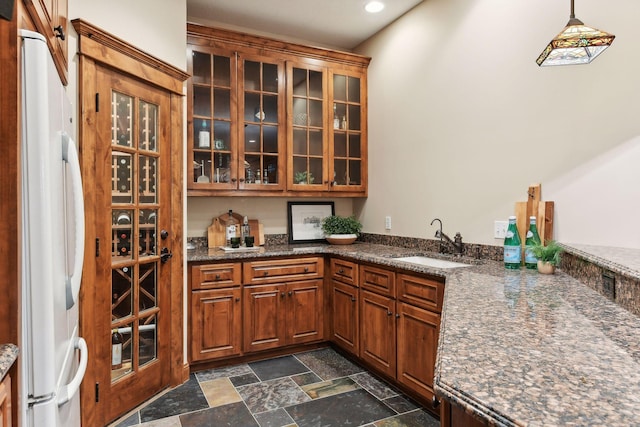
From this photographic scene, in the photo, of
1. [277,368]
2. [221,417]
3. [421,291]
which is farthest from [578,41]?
[277,368]

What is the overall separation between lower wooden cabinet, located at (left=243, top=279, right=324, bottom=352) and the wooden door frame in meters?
0.55

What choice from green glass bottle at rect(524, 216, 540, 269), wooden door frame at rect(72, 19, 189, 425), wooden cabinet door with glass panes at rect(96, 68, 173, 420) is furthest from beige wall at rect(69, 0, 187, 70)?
green glass bottle at rect(524, 216, 540, 269)

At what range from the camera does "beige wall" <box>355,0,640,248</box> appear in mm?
1961

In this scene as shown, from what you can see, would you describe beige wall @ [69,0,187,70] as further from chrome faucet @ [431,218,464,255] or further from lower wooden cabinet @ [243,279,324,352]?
chrome faucet @ [431,218,464,255]

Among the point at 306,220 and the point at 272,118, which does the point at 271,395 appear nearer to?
the point at 306,220

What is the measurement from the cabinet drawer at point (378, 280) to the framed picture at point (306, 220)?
3.49 feet

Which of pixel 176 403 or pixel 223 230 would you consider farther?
pixel 223 230

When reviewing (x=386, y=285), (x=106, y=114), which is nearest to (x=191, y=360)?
(x=386, y=285)

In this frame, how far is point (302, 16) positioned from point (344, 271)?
2224 millimetres

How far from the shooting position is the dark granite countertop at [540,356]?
701 millimetres

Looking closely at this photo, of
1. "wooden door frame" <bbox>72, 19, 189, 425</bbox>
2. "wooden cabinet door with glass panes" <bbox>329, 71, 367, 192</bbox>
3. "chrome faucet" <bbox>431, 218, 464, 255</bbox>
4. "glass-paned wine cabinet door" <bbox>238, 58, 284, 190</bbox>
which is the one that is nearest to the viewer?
"wooden door frame" <bbox>72, 19, 189, 425</bbox>

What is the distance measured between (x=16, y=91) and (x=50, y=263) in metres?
0.44

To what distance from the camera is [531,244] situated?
225cm

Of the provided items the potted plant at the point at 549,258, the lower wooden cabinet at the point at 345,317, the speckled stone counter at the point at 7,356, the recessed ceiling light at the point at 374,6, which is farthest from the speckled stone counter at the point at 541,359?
the recessed ceiling light at the point at 374,6
